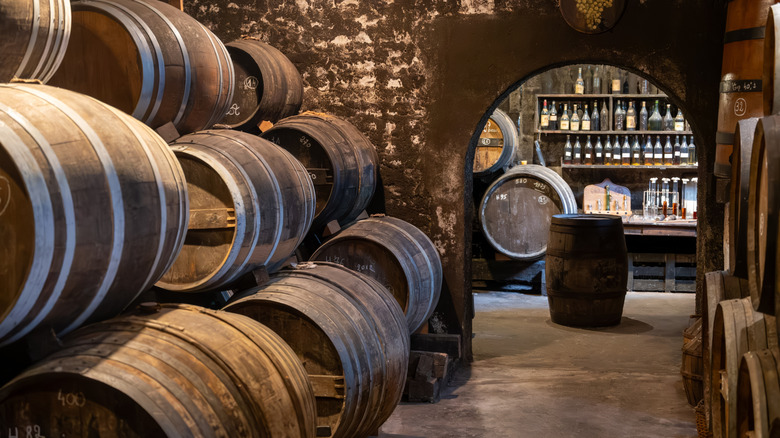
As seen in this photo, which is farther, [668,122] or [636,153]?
[636,153]

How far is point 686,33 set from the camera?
5320mm

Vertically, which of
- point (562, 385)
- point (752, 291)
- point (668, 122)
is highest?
point (668, 122)

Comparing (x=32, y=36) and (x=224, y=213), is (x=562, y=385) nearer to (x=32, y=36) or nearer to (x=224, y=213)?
(x=224, y=213)

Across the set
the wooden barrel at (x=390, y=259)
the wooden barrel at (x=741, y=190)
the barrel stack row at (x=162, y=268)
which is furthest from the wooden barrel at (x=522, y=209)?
the wooden barrel at (x=741, y=190)

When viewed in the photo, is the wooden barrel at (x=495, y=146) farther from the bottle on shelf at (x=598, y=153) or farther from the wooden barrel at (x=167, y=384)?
the wooden barrel at (x=167, y=384)

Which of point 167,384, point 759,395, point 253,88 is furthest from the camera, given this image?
point 253,88

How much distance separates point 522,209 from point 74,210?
6687 millimetres

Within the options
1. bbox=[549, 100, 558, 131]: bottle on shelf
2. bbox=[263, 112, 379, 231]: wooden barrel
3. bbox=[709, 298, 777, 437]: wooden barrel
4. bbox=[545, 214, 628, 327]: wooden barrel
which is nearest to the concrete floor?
bbox=[545, 214, 628, 327]: wooden barrel

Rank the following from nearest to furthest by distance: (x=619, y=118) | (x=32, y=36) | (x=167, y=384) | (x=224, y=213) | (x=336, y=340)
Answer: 1. (x=167, y=384)
2. (x=32, y=36)
3. (x=336, y=340)
4. (x=224, y=213)
5. (x=619, y=118)

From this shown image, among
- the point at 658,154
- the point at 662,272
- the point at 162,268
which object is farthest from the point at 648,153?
the point at 162,268

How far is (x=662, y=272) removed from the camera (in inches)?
349

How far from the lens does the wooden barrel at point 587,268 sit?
668 centimetres

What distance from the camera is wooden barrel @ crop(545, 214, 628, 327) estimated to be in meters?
6.68

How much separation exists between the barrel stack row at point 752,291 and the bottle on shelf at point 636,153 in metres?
5.08
